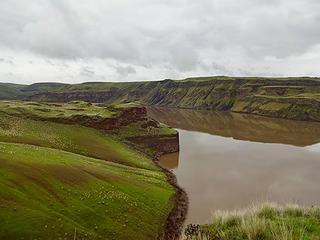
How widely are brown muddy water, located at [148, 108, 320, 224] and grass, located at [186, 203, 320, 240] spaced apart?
26.1 ft

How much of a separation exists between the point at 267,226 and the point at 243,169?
48256mm

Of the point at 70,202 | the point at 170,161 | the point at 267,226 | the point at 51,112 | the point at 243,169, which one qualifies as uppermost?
the point at 51,112

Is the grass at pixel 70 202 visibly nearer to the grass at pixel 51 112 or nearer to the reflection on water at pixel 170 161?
the reflection on water at pixel 170 161

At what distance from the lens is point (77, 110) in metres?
78.1

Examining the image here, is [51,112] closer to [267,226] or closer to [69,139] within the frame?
[69,139]

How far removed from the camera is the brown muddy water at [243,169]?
43306 mm

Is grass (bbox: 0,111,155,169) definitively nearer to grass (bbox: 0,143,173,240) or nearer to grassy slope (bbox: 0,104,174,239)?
grassy slope (bbox: 0,104,174,239)

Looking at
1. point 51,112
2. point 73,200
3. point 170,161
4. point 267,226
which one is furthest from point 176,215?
point 51,112

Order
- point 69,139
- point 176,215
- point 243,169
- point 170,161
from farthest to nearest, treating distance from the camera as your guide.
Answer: point 170,161, point 243,169, point 69,139, point 176,215

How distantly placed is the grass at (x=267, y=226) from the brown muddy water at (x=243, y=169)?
796cm

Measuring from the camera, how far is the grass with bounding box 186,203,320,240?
443 inches

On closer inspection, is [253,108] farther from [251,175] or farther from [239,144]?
[251,175]

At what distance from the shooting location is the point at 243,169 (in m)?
59.2

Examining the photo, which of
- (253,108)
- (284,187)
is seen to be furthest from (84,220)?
(253,108)
